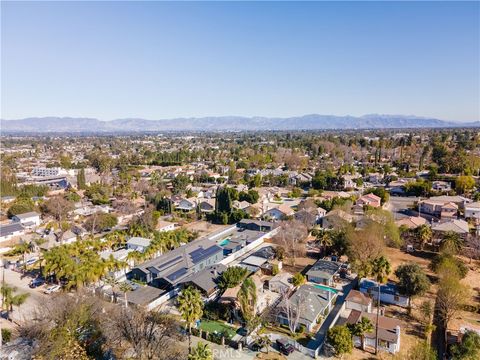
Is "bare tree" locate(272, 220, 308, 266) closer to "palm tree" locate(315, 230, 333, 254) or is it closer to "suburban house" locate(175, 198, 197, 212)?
"palm tree" locate(315, 230, 333, 254)

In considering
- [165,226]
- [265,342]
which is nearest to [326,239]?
[265,342]

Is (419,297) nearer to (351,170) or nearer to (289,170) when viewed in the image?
(351,170)

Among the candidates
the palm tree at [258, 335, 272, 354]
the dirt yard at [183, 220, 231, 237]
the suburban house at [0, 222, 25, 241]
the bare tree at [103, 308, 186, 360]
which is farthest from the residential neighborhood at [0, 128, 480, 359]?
the bare tree at [103, 308, 186, 360]

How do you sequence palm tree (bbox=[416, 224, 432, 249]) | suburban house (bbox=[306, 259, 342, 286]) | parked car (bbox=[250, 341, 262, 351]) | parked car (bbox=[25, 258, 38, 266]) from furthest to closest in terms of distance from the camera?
1. palm tree (bbox=[416, 224, 432, 249])
2. parked car (bbox=[25, 258, 38, 266])
3. suburban house (bbox=[306, 259, 342, 286])
4. parked car (bbox=[250, 341, 262, 351])

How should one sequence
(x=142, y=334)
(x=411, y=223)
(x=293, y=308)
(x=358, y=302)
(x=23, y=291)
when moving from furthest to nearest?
1. (x=411, y=223)
2. (x=23, y=291)
3. (x=358, y=302)
4. (x=293, y=308)
5. (x=142, y=334)

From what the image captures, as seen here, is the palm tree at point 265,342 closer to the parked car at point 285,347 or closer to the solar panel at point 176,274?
the parked car at point 285,347

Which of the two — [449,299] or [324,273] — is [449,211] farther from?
[449,299]

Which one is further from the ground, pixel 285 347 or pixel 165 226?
pixel 285 347
